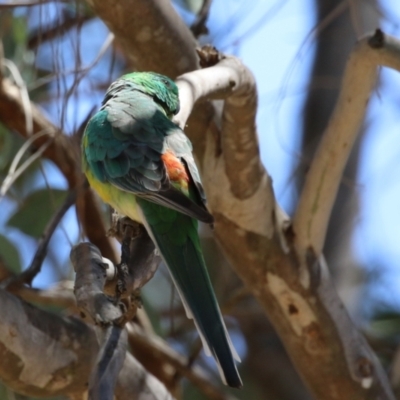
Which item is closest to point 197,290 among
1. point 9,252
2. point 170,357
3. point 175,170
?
point 175,170

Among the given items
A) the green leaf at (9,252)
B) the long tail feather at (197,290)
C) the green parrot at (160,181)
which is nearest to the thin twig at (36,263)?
the green parrot at (160,181)

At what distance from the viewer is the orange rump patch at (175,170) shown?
2.22m

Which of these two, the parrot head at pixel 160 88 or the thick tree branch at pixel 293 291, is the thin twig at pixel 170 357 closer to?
the thick tree branch at pixel 293 291

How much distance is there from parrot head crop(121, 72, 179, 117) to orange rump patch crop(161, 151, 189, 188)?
314 millimetres

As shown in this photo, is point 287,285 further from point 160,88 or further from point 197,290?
point 197,290

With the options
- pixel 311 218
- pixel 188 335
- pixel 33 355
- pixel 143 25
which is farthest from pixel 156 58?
pixel 188 335

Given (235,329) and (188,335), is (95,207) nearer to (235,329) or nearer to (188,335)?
(188,335)

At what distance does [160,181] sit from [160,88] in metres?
0.61

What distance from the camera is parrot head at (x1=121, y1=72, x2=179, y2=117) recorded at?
8.33ft

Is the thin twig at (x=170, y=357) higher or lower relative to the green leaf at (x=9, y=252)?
lower

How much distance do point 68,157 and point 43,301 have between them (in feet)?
2.59

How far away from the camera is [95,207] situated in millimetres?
3637

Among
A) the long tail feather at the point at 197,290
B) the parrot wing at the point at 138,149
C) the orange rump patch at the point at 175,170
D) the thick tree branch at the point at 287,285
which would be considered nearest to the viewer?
the long tail feather at the point at 197,290

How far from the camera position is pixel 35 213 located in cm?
366
